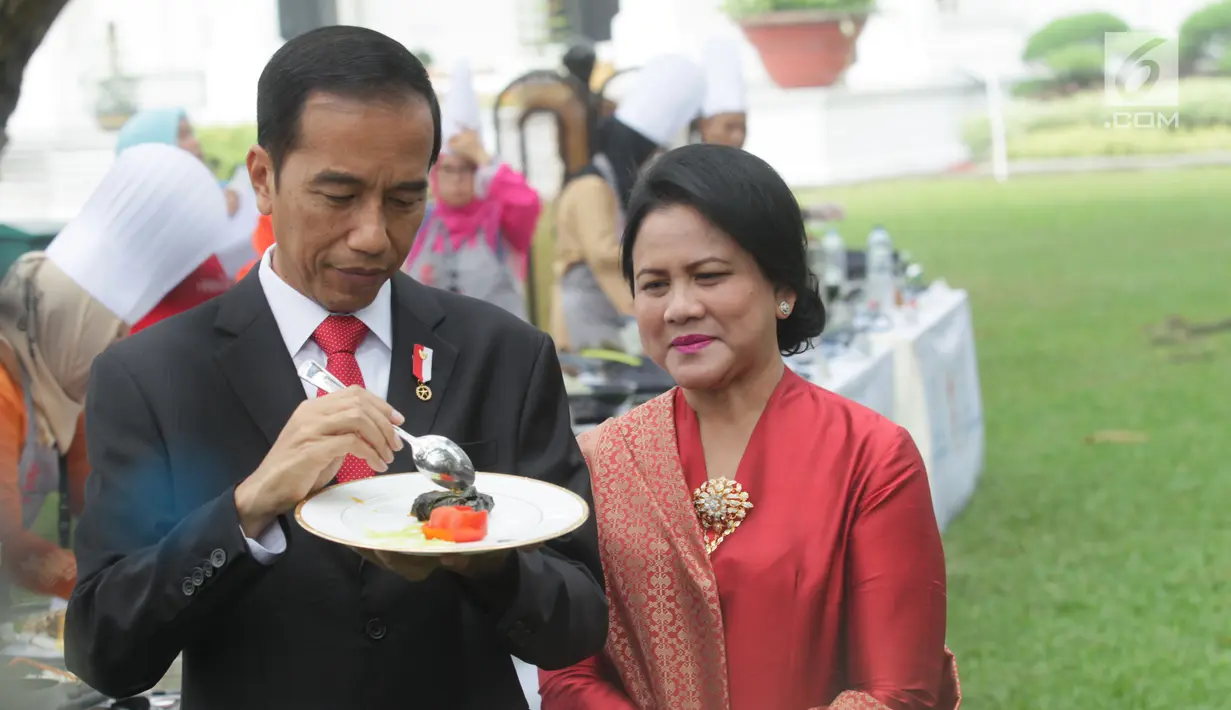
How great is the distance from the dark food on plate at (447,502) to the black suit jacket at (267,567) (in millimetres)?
88

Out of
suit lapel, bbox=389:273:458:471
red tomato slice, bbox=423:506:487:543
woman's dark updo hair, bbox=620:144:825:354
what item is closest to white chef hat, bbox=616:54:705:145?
woman's dark updo hair, bbox=620:144:825:354

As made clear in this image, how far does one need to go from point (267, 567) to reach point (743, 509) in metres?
0.87

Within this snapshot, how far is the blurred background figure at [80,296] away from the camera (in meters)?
4.26

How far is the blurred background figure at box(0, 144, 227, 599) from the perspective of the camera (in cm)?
426

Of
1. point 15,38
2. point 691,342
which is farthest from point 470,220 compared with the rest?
point 691,342

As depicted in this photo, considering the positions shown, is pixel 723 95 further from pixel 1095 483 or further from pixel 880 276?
pixel 1095 483

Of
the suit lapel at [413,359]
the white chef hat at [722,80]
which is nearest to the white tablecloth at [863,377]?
the white chef hat at [722,80]

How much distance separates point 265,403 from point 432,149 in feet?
1.27

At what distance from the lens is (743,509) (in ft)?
7.84

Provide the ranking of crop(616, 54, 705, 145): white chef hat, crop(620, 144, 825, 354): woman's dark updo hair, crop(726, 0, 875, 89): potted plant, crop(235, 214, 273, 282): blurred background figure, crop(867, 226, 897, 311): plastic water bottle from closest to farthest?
1. crop(620, 144, 825, 354): woman's dark updo hair
2. crop(235, 214, 273, 282): blurred background figure
3. crop(616, 54, 705, 145): white chef hat
4. crop(867, 226, 897, 311): plastic water bottle
5. crop(726, 0, 875, 89): potted plant

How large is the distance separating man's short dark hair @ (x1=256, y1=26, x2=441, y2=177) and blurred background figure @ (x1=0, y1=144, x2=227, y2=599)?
246 cm

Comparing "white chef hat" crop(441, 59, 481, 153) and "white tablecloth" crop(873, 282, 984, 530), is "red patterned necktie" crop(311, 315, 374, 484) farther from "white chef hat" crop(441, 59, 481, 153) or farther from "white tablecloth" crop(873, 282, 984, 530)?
"white chef hat" crop(441, 59, 481, 153)

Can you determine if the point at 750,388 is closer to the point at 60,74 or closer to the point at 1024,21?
the point at 60,74

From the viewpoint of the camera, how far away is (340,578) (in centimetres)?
186
